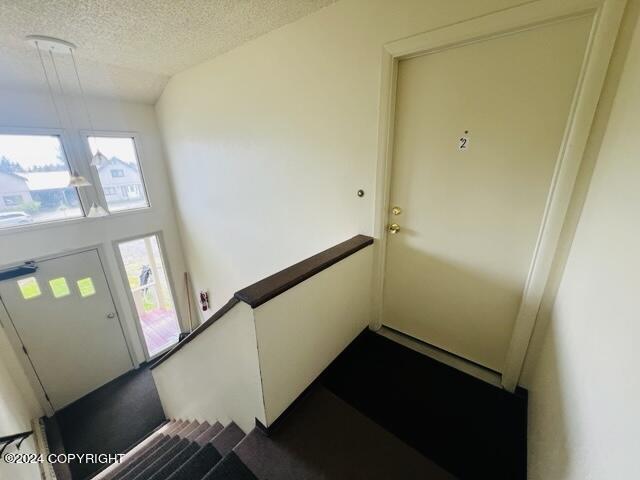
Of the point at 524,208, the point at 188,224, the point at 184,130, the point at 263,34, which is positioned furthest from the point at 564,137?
the point at 188,224

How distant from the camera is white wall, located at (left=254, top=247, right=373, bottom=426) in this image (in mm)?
1241

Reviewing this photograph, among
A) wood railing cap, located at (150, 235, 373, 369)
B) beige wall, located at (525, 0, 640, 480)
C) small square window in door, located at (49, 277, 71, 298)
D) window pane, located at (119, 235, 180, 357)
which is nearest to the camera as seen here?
beige wall, located at (525, 0, 640, 480)

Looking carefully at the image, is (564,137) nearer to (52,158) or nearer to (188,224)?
(188,224)

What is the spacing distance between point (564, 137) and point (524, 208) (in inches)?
14.1

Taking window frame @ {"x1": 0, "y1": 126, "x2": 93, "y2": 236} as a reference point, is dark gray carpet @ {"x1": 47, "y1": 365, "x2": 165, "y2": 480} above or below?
below

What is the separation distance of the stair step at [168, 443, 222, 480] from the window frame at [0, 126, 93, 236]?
3.09 metres

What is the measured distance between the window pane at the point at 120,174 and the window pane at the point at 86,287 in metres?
0.94

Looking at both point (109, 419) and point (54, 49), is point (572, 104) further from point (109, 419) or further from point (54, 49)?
point (109, 419)

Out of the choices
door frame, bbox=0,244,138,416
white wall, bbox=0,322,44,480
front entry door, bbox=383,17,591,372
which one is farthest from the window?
front entry door, bbox=383,17,591,372

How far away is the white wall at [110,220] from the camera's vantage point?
8.86 feet

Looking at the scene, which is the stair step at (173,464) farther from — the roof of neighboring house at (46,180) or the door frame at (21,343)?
the roof of neighboring house at (46,180)

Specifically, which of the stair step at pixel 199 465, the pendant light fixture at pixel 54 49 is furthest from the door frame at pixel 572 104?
the pendant light fixture at pixel 54 49

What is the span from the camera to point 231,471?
1208 mm

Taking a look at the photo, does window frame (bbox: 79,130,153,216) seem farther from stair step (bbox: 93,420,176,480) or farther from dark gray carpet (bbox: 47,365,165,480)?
stair step (bbox: 93,420,176,480)
